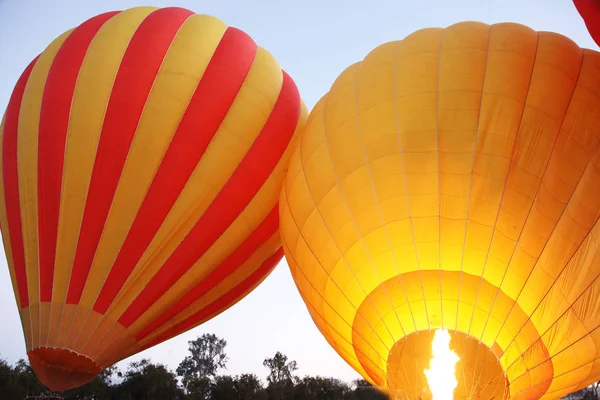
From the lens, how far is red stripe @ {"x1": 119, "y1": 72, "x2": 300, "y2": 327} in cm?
731

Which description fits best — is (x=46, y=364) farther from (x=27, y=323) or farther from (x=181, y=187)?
(x=181, y=187)

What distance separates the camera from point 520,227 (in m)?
5.02

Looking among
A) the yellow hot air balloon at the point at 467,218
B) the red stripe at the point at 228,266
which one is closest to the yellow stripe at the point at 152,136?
the red stripe at the point at 228,266

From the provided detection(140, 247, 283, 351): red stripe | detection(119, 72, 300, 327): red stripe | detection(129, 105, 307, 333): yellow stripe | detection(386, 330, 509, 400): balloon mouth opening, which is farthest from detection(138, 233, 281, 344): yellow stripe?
detection(386, 330, 509, 400): balloon mouth opening

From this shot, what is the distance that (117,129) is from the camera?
7.36 metres

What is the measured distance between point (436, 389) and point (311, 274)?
72.3 inches

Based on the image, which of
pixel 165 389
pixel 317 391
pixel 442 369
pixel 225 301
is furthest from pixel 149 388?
pixel 442 369

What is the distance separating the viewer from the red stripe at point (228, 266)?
25.2ft

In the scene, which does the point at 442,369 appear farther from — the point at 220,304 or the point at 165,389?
the point at 165,389

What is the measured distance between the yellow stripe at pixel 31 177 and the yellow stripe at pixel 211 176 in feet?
3.41

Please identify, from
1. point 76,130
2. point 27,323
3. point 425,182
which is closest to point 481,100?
point 425,182

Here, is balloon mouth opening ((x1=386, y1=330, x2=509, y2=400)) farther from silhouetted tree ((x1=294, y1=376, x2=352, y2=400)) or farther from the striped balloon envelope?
silhouetted tree ((x1=294, y1=376, x2=352, y2=400))

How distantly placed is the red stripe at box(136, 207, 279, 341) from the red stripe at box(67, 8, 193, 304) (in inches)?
51.3

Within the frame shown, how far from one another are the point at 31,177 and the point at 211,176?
255 centimetres
